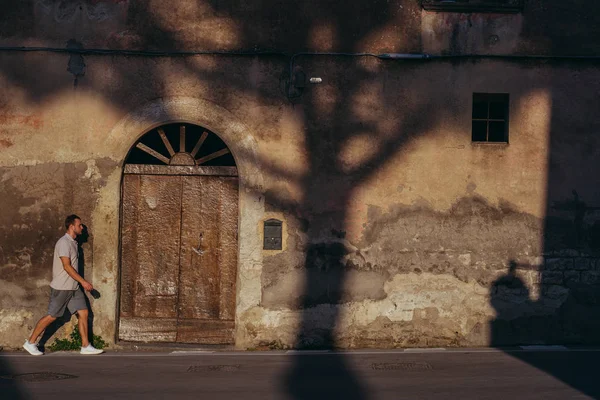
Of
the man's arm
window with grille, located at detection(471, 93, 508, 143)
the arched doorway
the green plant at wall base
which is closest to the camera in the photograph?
the man's arm

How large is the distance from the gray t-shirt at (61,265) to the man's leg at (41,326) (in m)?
0.39

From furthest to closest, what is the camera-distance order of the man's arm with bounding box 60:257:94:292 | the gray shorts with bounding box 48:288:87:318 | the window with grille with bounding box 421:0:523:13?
the window with grille with bounding box 421:0:523:13 < the gray shorts with bounding box 48:288:87:318 < the man's arm with bounding box 60:257:94:292

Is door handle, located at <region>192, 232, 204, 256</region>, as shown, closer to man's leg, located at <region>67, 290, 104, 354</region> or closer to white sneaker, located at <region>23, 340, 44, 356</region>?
man's leg, located at <region>67, 290, 104, 354</region>

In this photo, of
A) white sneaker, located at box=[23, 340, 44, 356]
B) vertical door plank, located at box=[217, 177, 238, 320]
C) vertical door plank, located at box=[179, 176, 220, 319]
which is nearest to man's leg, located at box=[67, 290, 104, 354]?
white sneaker, located at box=[23, 340, 44, 356]

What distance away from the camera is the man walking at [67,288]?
1196 cm

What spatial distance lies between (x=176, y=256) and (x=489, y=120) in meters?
4.61

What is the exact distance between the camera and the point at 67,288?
12039 millimetres

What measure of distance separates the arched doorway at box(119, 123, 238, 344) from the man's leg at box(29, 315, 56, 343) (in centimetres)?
105

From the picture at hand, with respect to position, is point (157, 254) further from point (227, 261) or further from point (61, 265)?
point (61, 265)

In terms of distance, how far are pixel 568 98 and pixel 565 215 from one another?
1.56 metres

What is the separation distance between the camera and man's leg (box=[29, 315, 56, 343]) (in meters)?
12.0

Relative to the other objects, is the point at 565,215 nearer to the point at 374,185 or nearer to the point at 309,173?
the point at 374,185

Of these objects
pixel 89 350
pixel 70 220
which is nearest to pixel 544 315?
pixel 89 350

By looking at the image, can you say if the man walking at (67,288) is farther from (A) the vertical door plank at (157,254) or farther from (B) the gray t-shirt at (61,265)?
(A) the vertical door plank at (157,254)
